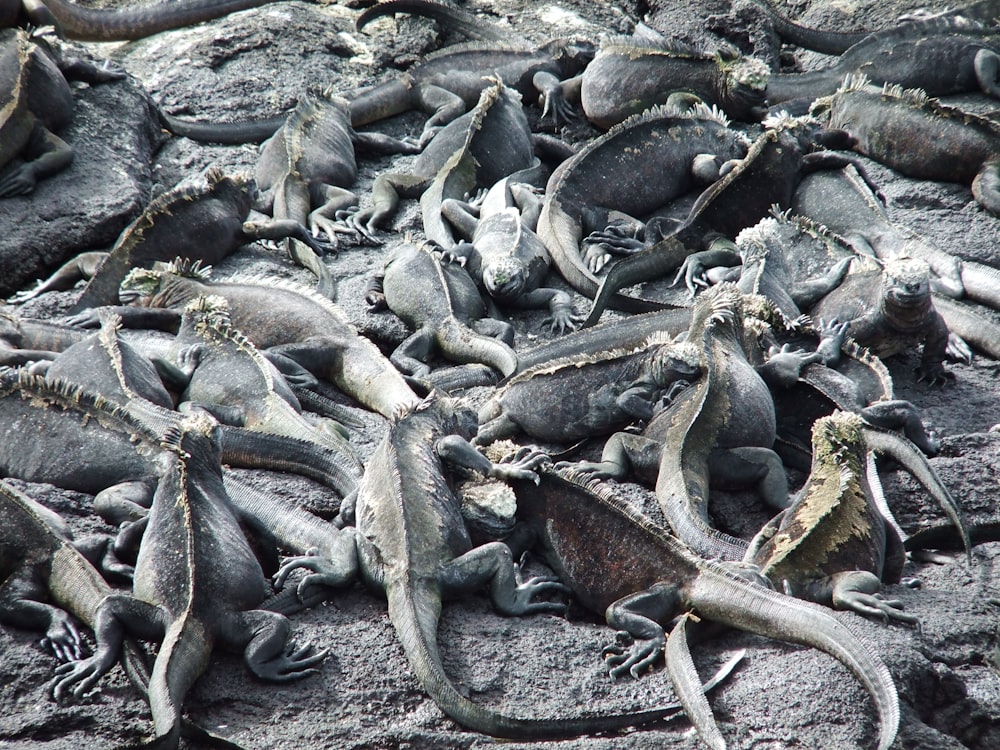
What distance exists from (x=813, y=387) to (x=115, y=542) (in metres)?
3.13

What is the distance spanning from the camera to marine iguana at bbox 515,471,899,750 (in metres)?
3.49

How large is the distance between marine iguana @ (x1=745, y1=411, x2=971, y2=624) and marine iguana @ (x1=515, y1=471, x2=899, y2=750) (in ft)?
0.80

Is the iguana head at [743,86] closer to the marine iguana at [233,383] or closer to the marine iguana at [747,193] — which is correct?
the marine iguana at [747,193]

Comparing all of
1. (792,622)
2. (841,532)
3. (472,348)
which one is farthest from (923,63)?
(792,622)

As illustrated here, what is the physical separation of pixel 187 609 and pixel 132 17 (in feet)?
25.5

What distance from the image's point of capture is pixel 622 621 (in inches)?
156

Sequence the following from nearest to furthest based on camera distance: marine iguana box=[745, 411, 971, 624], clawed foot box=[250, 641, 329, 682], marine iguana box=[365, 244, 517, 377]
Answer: clawed foot box=[250, 641, 329, 682], marine iguana box=[745, 411, 971, 624], marine iguana box=[365, 244, 517, 377]

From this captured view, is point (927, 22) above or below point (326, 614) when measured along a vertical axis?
above

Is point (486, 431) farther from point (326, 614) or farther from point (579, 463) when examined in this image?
point (326, 614)

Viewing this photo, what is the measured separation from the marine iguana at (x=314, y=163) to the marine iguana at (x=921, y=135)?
328 cm

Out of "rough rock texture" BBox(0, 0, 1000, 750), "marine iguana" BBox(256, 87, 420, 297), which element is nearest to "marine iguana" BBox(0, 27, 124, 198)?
"marine iguana" BBox(256, 87, 420, 297)

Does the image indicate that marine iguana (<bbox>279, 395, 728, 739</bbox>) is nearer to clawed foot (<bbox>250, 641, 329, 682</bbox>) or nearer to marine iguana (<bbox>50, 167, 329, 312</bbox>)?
clawed foot (<bbox>250, 641, 329, 682</bbox>)

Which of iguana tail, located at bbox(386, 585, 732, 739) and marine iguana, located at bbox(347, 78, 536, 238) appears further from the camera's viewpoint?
marine iguana, located at bbox(347, 78, 536, 238)

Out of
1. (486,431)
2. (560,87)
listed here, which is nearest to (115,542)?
(486,431)
